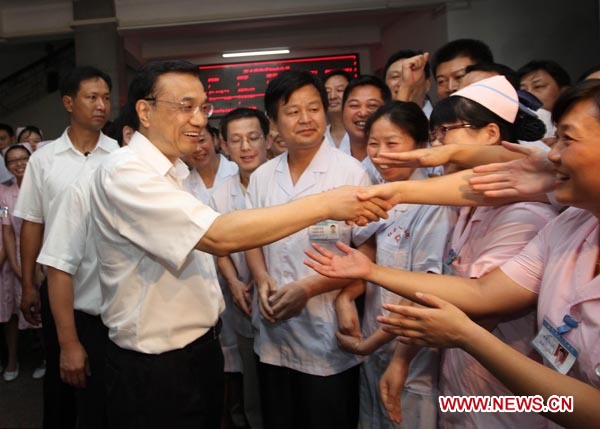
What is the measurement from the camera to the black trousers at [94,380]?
75.2 inches

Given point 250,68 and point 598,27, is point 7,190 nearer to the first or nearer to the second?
point 250,68

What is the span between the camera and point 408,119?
73.0 inches

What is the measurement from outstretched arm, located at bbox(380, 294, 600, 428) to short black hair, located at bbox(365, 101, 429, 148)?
2.66 ft

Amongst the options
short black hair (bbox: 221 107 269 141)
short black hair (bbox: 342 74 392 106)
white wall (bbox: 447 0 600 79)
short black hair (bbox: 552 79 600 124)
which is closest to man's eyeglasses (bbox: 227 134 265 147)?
short black hair (bbox: 221 107 269 141)

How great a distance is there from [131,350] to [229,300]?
121cm

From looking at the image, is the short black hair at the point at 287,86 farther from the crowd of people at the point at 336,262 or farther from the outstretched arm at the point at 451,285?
the outstretched arm at the point at 451,285

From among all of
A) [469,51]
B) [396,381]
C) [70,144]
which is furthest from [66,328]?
[469,51]

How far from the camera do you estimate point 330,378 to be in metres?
1.85

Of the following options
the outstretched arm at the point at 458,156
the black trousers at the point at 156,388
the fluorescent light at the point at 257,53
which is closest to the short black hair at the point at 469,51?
the outstretched arm at the point at 458,156

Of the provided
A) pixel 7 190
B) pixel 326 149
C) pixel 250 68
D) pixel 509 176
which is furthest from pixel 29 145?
pixel 509 176

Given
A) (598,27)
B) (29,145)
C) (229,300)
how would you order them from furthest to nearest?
1. (598,27)
2. (29,145)
3. (229,300)

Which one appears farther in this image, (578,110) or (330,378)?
(330,378)

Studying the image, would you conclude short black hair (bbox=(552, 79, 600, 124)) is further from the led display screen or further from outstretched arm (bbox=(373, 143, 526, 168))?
the led display screen

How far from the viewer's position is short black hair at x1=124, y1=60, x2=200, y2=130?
5.08 ft
